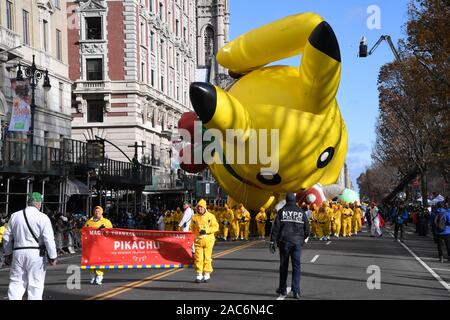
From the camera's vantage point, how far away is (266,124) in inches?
693

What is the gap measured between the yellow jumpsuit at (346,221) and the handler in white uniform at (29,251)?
846 inches

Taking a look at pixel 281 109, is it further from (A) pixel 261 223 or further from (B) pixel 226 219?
(B) pixel 226 219

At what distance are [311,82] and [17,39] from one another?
2035 cm

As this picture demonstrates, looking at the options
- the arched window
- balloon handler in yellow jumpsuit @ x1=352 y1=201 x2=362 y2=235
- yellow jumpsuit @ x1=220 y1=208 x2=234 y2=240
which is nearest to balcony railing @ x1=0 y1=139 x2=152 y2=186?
yellow jumpsuit @ x1=220 y1=208 x2=234 y2=240

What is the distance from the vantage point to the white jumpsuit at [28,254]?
9.54m

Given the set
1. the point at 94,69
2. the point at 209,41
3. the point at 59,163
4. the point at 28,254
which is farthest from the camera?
the point at 209,41

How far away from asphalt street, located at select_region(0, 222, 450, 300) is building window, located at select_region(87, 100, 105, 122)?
1482 inches

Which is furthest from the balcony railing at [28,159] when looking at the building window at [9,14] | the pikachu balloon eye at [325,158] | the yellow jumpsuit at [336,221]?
the pikachu balloon eye at [325,158]

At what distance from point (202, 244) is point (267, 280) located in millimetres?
1470

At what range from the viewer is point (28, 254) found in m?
9.61

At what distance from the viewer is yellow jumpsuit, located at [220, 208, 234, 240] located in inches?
1137

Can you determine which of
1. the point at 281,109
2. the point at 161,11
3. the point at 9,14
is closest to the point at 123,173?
the point at 9,14

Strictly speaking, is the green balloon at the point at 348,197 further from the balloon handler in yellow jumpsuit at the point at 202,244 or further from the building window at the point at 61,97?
the balloon handler in yellow jumpsuit at the point at 202,244
